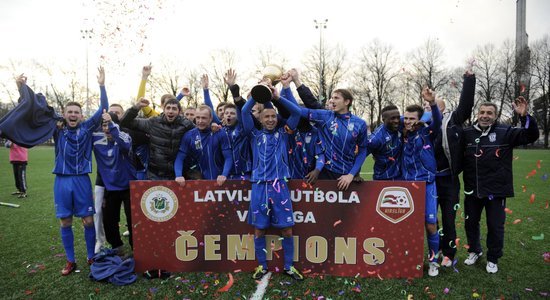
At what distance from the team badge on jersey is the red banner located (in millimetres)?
12

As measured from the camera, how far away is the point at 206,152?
16.0ft

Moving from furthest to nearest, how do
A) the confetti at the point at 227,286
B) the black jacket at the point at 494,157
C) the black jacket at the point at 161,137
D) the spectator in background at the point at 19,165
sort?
the spectator in background at the point at 19,165, the black jacket at the point at 161,137, the black jacket at the point at 494,157, the confetti at the point at 227,286

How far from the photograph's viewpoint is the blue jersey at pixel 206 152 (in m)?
4.74

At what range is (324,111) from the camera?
14.8ft

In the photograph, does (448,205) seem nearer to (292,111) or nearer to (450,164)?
(450,164)

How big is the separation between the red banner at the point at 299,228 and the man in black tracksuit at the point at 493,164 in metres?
0.98

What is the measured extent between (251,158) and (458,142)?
2907 millimetres

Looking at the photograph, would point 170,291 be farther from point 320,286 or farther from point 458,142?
point 458,142

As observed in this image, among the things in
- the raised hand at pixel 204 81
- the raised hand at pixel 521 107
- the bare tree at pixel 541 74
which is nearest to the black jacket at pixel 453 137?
the raised hand at pixel 521 107

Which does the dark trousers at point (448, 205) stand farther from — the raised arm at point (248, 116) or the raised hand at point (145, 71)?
the raised hand at point (145, 71)

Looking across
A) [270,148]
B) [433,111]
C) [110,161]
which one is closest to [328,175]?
[270,148]

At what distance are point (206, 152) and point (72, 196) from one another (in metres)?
1.93

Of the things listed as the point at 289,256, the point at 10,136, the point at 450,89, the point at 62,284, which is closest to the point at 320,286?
the point at 289,256

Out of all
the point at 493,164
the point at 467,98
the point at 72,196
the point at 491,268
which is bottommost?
the point at 491,268
